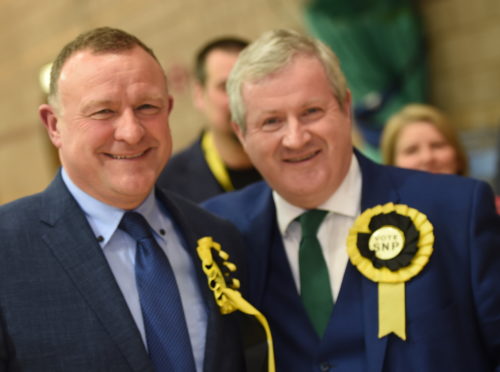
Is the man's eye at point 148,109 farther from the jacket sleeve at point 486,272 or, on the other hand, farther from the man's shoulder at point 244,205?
the jacket sleeve at point 486,272

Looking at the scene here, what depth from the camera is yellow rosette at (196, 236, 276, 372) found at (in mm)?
1841

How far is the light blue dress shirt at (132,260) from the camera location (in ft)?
5.76

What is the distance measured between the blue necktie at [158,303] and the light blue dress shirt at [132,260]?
1.1 inches

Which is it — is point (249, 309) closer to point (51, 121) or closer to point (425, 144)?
point (51, 121)

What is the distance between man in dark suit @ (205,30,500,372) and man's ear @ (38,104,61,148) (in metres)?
0.63

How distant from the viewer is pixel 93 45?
1.74m

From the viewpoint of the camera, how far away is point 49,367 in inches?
60.1

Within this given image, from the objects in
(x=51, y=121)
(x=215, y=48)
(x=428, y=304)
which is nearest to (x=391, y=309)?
(x=428, y=304)

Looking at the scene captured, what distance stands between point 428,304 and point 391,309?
0.38 ft

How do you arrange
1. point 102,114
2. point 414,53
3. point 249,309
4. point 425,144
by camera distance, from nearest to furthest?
point 102,114 < point 249,309 < point 425,144 < point 414,53

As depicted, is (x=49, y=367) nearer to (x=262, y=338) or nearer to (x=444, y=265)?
(x=262, y=338)

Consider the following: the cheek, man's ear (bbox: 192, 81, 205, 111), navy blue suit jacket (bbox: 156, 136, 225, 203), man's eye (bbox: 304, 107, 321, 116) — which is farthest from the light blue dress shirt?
the cheek

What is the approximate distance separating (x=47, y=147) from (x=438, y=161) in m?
7.46

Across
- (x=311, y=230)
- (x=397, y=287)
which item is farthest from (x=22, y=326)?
(x=397, y=287)
